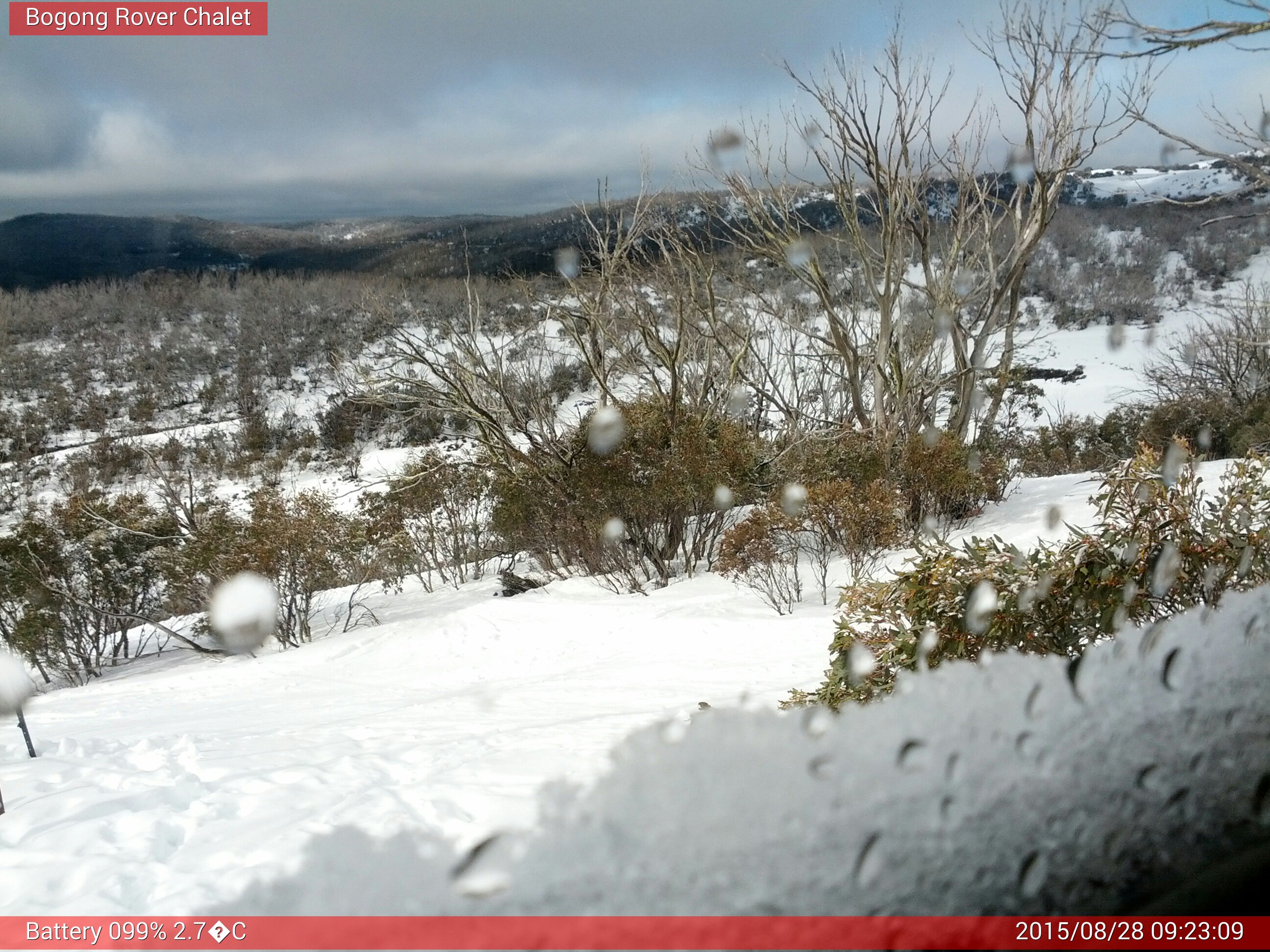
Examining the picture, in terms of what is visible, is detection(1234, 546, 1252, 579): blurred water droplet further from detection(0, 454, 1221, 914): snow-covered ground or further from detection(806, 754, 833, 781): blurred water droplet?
detection(806, 754, 833, 781): blurred water droplet

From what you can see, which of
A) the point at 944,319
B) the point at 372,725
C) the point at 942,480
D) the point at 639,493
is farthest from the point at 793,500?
the point at 372,725

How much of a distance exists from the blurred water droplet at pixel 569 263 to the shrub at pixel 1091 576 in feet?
22.5

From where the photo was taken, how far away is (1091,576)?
2064 millimetres

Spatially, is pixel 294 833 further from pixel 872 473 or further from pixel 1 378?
pixel 1 378

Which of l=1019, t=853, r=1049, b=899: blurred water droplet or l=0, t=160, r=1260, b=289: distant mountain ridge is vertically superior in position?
l=0, t=160, r=1260, b=289: distant mountain ridge

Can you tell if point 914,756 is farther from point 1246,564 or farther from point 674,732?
point 1246,564

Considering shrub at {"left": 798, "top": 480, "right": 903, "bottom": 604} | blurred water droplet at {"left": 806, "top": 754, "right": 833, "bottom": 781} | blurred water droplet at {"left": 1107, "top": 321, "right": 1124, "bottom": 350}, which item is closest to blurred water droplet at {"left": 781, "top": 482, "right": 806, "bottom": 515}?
shrub at {"left": 798, "top": 480, "right": 903, "bottom": 604}

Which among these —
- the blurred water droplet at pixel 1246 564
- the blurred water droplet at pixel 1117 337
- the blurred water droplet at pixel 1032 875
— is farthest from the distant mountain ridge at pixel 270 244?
the blurred water droplet at pixel 1032 875

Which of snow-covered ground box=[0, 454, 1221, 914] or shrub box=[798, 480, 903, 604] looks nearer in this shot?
snow-covered ground box=[0, 454, 1221, 914]

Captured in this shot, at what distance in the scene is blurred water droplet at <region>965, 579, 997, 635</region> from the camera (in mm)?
2098

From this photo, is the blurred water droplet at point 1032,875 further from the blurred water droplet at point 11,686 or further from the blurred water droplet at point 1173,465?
the blurred water droplet at point 11,686

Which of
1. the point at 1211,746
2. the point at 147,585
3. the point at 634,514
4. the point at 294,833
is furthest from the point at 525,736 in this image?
the point at 147,585

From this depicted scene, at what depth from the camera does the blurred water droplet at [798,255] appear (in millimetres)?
8836

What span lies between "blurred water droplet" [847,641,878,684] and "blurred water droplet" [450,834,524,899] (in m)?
2.00
